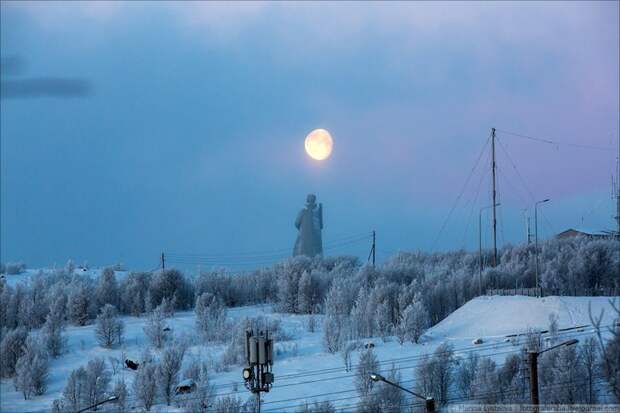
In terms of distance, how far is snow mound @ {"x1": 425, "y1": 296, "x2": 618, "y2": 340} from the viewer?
36.0 m

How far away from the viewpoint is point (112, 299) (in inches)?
2064

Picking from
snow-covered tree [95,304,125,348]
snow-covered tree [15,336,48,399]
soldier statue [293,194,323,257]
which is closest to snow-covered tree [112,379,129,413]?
snow-covered tree [15,336,48,399]

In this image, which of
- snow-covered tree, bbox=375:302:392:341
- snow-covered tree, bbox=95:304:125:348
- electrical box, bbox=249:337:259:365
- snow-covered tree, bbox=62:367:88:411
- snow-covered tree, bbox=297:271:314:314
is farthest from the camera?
snow-covered tree, bbox=297:271:314:314

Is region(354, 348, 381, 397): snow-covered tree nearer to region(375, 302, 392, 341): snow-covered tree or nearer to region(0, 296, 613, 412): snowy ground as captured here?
region(0, 296, 613, 412): snowy ground

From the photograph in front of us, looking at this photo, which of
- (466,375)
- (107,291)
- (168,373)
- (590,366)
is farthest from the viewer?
(107,291)

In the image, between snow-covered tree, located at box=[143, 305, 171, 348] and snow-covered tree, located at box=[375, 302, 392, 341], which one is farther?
snow-covered tree, located at box=[375, 302, 392, 341]

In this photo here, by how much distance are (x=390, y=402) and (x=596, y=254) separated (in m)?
33.8

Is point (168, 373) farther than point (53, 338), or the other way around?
point (53, 338)

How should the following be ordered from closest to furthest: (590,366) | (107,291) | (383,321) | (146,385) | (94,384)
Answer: (590,366) < (146,385) < (94,384) < (383,321) < (107,291)

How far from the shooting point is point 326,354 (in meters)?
35.7

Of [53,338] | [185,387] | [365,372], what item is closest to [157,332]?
[53,338]

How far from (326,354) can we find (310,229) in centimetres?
3044

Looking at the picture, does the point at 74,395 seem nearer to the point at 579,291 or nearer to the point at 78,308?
the point at 78,308

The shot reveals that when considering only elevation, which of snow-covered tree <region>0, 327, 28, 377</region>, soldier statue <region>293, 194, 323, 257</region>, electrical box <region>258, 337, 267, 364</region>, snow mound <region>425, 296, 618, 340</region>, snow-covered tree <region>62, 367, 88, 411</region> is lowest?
snow-covered tree <region>62, 367, 88, 411</region>
